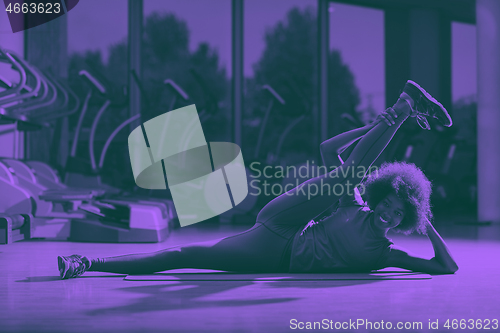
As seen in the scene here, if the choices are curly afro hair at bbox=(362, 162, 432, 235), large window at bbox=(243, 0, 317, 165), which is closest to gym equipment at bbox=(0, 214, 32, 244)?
curly afro hair at bbox=(362, 162, 432, 235)

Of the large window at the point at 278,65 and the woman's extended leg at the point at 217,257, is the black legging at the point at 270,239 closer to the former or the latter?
the woman's extended leg at the point at 217,257

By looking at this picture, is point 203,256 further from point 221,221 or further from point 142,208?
point 221,221

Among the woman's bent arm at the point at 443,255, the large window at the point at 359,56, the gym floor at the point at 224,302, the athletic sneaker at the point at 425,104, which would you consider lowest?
the gym floor at the point at 224,302

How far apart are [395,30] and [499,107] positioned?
2584 millimetres

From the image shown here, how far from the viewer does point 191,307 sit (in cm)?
169

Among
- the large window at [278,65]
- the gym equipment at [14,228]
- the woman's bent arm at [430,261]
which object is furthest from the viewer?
the large window at [278,65]

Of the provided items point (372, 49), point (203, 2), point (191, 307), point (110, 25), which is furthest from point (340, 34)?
point (191, 307)

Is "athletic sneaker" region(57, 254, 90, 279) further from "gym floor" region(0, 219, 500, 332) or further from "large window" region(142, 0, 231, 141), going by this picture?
"large window" region(142, 0, 231, 141)

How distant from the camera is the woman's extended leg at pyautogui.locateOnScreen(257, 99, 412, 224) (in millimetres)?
2072

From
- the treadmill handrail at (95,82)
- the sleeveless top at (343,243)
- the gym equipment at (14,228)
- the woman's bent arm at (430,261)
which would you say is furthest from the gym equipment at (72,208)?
the woman's bent arm at (430,261)

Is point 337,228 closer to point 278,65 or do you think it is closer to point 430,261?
point 430,261
